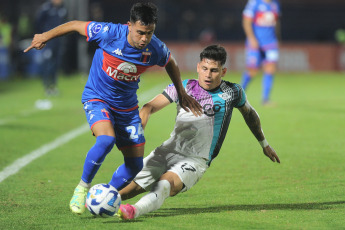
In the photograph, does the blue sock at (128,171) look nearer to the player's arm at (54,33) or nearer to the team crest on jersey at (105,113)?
the team crest on jersey at (105,113)

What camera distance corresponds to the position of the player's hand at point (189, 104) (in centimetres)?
576

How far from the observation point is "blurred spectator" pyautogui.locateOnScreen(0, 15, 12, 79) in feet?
76.8

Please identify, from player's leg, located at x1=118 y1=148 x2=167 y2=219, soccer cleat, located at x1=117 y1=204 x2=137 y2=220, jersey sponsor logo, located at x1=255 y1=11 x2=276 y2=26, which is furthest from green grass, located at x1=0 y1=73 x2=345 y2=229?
jersey sponsor logo, located at x1=255 y1=11 x2=276 y2=26

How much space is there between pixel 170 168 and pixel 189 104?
21.9 inches

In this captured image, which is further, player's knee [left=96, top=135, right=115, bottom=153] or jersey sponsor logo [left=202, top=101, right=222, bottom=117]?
jersey sponsor logo [left=202, top=101, right=222, bottom=117]

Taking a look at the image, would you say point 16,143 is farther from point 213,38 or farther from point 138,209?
point 213,38

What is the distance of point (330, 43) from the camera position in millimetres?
28438

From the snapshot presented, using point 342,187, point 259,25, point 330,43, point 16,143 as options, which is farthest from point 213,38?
point 342,187

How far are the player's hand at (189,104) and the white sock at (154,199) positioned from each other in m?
0.66

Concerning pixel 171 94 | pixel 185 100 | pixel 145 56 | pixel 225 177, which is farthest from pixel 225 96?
pixel 225 177

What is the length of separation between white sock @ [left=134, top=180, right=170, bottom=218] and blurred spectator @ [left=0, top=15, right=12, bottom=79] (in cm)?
1892

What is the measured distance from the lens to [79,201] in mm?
5395

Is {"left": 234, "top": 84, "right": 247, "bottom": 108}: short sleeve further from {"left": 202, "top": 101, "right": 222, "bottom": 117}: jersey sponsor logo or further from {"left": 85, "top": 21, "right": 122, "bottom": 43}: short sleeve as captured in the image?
{"left": 85, "top": 21, "right": 122, "bottom": 43}: short sleeve

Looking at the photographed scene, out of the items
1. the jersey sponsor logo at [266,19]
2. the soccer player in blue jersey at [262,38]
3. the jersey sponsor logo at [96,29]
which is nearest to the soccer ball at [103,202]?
the jersey sponsor logo at [96,29]
